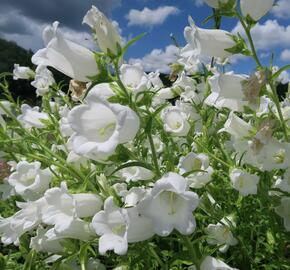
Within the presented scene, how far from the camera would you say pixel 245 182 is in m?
2.27

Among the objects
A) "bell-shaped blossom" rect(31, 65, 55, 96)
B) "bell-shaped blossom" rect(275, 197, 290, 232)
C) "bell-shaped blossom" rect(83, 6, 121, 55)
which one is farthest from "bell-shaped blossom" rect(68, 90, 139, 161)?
"bell-shaped blossom" rect(31, 65, 55, 96)

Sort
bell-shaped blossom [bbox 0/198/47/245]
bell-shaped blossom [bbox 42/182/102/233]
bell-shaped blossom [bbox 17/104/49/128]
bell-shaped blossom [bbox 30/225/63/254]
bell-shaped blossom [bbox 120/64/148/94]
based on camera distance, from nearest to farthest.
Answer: bell-shaped blossom [bbox 42/182/102/233] → bell-shaped blossom [bbox 0/198/47/245] → bell-shaped blossom [bbox 30/225/63/254] → bell-shaped blossom [bbox 120/64/148/94] → bell-shaped blossom [bbox 17/104/49/128]

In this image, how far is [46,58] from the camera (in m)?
1.93

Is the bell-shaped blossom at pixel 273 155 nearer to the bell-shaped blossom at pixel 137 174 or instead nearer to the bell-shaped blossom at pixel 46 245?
the bell-shaped blossom at pixel 137 174

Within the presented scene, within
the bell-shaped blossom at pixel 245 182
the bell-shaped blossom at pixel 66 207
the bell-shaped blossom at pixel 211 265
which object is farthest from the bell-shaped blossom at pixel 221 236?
the bell-shaped blossom at pixel 66 207

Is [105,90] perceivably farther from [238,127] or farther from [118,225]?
[238,127]

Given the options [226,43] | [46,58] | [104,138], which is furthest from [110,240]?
[226,43]

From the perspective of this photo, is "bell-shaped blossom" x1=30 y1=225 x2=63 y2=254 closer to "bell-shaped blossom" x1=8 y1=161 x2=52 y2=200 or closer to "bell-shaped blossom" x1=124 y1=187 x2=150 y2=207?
"bell-shaped blossom" x1=8 y1=161 x2=52 y2=200

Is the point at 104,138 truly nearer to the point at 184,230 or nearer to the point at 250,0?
the point at 184,230

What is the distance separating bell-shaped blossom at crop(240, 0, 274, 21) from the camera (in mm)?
2070

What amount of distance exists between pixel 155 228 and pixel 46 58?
760 millimetres

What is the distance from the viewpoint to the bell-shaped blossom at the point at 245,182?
7.37ft

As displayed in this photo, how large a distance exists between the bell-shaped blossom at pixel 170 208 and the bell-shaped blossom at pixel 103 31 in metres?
0.50

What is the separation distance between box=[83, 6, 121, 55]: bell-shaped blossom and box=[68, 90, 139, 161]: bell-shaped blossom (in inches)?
6.9
